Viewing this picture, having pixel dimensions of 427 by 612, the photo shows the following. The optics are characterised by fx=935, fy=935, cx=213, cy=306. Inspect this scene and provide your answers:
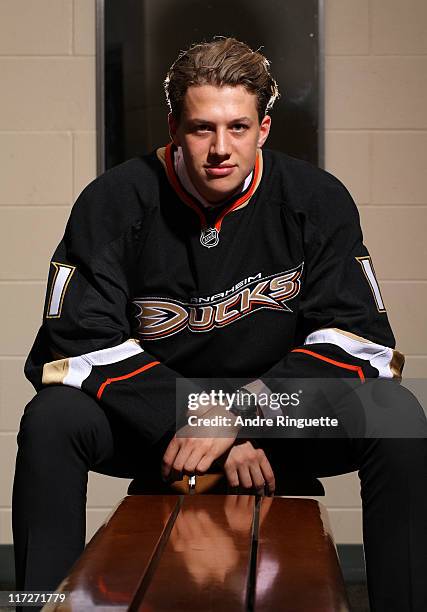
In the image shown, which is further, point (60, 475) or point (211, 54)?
point (211, 54)

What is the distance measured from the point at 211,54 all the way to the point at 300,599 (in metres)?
1.10

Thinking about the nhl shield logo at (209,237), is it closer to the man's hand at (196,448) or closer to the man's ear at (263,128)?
the man's ear at (263,128)

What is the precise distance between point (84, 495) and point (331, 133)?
1.38 m

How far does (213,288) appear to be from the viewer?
5.69 ft

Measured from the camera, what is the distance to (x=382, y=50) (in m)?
2.49

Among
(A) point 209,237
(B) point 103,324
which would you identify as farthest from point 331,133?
(B) point 103,324

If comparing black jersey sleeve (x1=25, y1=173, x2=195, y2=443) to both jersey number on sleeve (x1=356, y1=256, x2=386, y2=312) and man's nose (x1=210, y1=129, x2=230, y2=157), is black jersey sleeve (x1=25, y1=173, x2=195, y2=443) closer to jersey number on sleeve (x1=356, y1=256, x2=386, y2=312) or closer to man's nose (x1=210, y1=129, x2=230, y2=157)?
man's nose (x1=210, y1=129, x2=230, y2=157)

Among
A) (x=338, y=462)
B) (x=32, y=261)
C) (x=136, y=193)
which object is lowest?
(x=338, y=462)

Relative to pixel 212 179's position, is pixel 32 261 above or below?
below

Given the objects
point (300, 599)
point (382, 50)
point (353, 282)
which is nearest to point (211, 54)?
point (353, 282)

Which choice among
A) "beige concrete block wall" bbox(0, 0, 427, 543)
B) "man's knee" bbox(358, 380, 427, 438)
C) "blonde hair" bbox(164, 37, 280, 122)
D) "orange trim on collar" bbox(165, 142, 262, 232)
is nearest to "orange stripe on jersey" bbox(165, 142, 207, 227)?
"orange trim on collar" bbox(165, 142, 262, 232)

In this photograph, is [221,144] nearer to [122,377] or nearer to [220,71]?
[220,71]

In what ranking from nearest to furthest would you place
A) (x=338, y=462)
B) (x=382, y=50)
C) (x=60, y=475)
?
(x=60, y=475), (x=338, y=462), (x=382, y=50)

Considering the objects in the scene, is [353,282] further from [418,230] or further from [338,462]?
[418,230]
